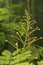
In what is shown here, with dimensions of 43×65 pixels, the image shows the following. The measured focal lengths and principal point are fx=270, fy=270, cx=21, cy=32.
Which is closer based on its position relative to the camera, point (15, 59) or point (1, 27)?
point (15, 59)

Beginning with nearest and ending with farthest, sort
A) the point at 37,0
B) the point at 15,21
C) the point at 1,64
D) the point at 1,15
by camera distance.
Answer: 1. the point at 1,64
2. the point at 1,15
3. the point at 15,21
4. the point at 37,0

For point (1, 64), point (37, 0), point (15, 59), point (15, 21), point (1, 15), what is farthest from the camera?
point (37, 0)

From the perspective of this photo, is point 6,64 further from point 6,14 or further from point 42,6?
point 42,6

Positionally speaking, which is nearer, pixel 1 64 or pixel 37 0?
pixel 1 64

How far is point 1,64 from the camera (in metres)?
2.77

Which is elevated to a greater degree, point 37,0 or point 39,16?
point 37,0

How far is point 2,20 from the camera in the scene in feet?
12.3

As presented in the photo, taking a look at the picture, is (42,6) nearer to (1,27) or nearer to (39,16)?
(39,16)

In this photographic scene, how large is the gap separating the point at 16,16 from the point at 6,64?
152 centimetres

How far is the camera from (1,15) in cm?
366

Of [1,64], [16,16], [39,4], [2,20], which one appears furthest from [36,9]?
[1,64]

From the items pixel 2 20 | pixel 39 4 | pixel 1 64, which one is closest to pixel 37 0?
pixel 39 4

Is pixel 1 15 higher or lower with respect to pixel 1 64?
higher

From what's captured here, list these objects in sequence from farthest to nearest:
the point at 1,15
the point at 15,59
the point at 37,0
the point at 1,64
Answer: the point at 37,0 → the point at 1,15 → the point at 1,64 → the point at 15,59
